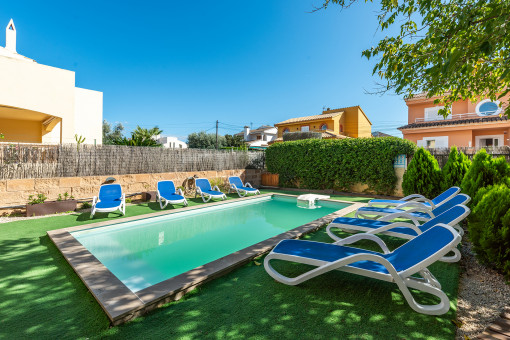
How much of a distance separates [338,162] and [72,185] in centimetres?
1142

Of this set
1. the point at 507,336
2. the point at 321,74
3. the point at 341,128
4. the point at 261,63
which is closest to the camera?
the point at 507,336

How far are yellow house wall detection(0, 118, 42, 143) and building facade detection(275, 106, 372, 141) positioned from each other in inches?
991

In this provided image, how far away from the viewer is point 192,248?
5.18 m

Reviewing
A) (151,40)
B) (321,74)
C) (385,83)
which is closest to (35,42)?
(151,40)

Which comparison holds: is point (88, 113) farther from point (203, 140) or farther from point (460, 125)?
point (460, 125)

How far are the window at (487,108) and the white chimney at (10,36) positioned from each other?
3386 cm

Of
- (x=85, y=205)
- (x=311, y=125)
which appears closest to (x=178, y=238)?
(x=85, y=205)

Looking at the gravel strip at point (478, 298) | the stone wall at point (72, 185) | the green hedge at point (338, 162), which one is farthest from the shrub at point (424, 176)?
the stone wall at point (72, 185)

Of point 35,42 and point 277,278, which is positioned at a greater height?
point 35,42

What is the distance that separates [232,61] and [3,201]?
18053 mm

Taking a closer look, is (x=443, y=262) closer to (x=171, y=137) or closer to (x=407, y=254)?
(x=407, y=254)

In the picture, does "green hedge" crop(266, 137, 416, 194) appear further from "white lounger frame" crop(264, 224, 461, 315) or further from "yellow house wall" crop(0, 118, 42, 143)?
"yellow house wall" crop(0, 118, 42, 143)

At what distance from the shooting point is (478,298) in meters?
2.85

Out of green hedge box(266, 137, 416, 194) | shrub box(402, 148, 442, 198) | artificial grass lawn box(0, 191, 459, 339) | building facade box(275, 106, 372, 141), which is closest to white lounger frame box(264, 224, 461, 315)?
artificial grass lawn box(0, 191, 459, 339)
